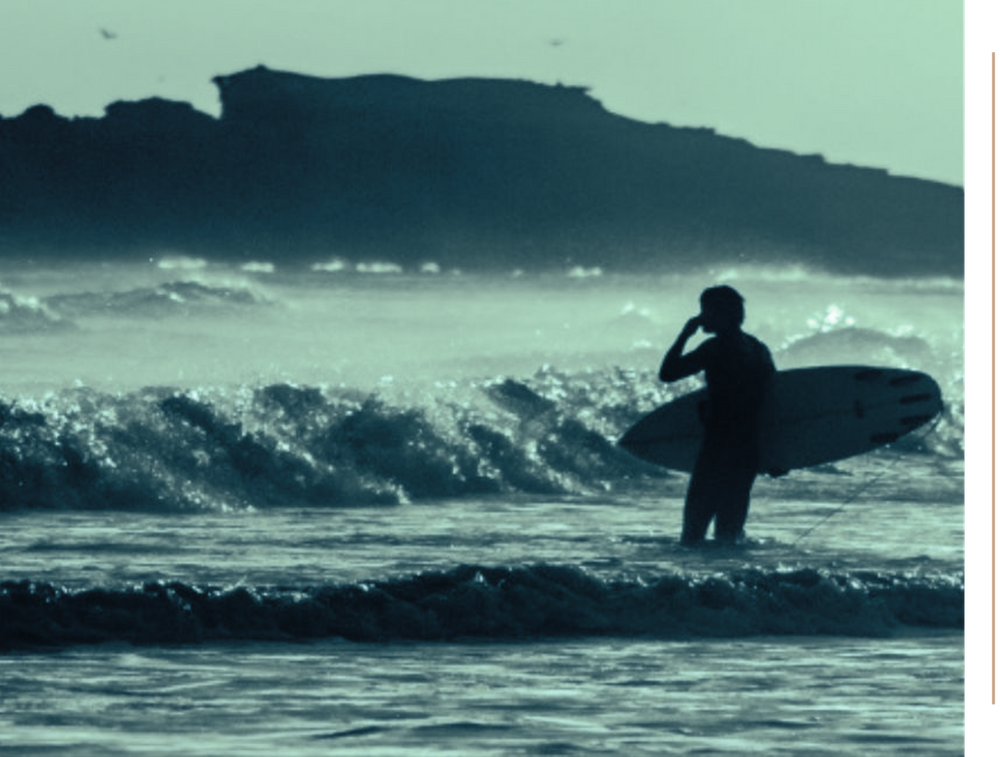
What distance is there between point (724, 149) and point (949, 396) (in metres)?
6.96

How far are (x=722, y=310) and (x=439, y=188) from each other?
495 cm

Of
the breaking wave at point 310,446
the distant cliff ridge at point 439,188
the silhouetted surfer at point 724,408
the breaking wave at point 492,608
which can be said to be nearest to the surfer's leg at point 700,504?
the silhouetted surfer at point 724,408

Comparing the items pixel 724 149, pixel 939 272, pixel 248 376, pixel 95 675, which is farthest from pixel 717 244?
pixel 95 675

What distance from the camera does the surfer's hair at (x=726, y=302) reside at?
7.42 m

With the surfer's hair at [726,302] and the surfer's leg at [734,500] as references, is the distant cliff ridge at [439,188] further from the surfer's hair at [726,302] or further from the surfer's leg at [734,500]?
the surfer's leg at [734,500]

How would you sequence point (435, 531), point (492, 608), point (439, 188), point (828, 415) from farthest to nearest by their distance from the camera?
point (439, 188) → point (435, 531) → point (828, 415) → point (492, 608)

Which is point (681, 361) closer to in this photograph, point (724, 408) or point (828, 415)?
point (724, 408)

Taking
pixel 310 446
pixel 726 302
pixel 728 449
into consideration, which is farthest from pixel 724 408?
pixel 310 446

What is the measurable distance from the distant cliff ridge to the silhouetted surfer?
65 cm

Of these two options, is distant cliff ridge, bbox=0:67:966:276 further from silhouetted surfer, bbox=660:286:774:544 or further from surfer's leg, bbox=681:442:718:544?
surfer's leg, bbox=681:442:718:544

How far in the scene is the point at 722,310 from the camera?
7438mm

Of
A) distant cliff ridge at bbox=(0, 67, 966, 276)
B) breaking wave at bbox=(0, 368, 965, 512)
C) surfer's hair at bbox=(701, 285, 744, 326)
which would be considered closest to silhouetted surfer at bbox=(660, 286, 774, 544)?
surfer's hair at bbox=(701, 285, 744, 326)

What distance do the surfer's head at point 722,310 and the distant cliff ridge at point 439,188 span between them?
53 cm

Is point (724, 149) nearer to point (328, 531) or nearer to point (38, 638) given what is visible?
point (328, 531)
